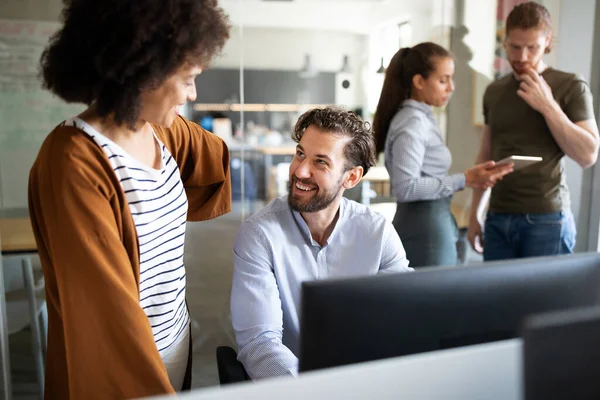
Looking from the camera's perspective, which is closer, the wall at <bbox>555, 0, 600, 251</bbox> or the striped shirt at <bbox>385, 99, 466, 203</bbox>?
the striped shirt at <bbox>385, 99, 466, 203</bbox>

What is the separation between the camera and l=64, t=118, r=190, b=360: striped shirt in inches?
46.6

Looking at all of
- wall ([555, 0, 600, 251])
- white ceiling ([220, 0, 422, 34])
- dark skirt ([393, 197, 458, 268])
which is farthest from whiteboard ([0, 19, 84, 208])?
wall ([555, 0, 600, 251])

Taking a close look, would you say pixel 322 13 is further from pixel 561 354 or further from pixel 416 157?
pixel 561 354

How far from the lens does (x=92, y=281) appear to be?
106 cm

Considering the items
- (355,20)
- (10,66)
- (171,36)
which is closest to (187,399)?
(171,36)

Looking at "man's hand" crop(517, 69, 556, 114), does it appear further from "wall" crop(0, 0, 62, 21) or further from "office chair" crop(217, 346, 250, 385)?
"wall" crop(0, 0, 62, 21)

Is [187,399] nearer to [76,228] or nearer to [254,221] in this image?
[76,228]

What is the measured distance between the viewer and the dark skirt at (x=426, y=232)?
232cm

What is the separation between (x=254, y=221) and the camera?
156 centimetres

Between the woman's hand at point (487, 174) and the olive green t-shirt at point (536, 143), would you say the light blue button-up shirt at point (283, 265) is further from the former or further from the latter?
the olive green t-shirt at point (536, 143)

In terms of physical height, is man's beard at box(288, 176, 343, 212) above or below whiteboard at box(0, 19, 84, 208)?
below

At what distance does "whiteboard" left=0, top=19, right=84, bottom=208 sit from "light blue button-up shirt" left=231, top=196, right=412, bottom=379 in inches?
50.8

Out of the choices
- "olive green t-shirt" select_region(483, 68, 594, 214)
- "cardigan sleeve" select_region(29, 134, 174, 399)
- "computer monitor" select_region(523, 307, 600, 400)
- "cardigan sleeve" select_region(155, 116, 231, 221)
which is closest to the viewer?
"computer monitor" select_region(523, 307, 600, 400)

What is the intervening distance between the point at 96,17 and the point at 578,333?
1.00 m
